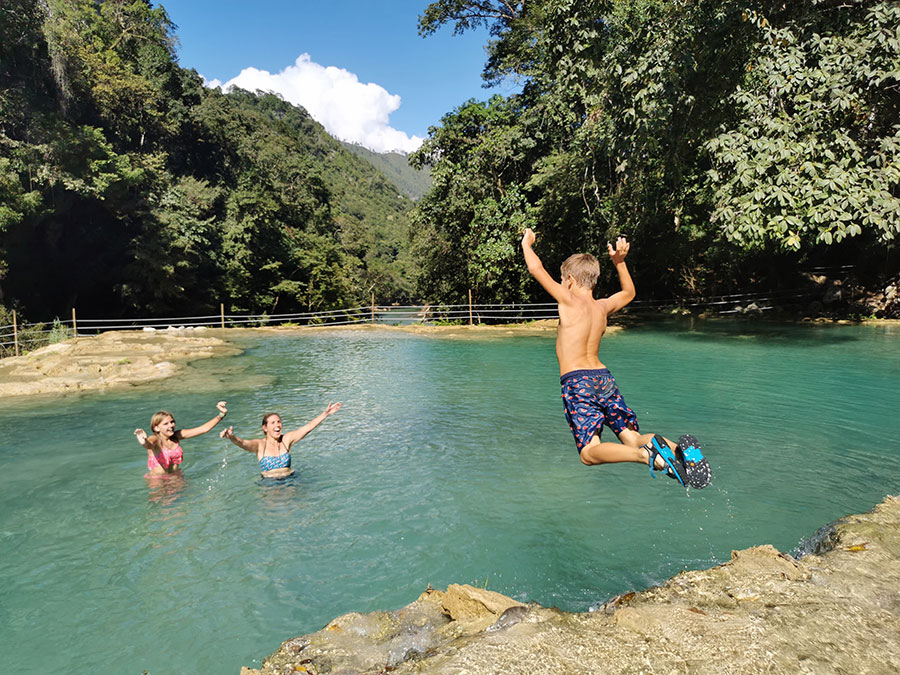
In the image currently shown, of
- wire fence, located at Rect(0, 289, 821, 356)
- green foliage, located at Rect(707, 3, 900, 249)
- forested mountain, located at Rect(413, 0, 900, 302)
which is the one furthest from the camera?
wire fence, located at Rect(0, 289, 821, 356)

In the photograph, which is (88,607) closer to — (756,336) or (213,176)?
(756,336)

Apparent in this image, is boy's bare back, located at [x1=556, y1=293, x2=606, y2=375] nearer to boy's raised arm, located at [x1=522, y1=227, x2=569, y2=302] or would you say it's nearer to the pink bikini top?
boy's raised arm, located at [x1=522, y1=227, x2=569, y2=302]

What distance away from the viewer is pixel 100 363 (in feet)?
50.2

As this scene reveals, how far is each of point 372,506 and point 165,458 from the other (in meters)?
2.83

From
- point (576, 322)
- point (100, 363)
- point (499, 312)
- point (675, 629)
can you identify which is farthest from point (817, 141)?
point (100, 363)

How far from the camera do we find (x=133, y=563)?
521 centimetres

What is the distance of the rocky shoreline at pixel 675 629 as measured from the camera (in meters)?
2.70

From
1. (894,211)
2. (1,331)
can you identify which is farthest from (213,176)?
(894,211)

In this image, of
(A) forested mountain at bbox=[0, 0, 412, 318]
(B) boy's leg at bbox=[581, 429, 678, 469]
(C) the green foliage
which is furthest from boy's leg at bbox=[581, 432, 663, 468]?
(A) forested mountain at bbox=[0, 0, 412, 318]

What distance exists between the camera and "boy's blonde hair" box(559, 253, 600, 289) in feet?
14.7

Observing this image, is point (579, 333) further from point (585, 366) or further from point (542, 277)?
point (542, 277)

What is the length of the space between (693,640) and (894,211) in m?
12.9

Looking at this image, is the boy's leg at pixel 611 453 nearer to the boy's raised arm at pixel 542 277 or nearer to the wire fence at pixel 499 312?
the boy's raised arm at pixel 542 277

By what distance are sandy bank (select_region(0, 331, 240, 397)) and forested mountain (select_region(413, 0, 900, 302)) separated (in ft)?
38.7
